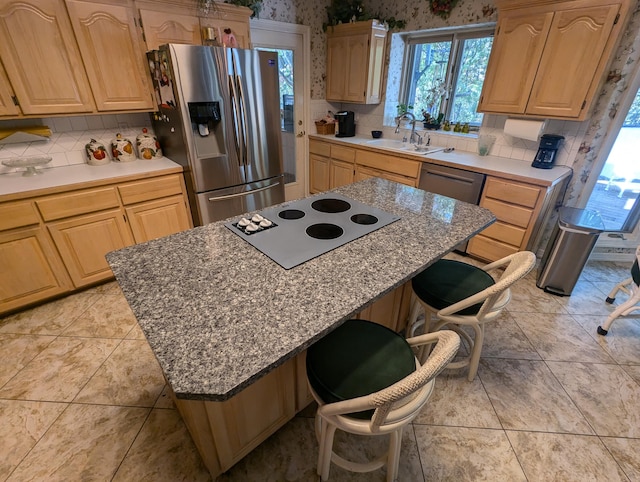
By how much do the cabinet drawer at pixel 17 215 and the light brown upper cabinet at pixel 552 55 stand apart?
11.9 ft

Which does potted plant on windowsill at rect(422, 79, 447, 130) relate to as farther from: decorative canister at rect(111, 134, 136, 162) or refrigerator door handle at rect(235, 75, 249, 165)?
decorative canister at rect(111, 134, 136, 162)

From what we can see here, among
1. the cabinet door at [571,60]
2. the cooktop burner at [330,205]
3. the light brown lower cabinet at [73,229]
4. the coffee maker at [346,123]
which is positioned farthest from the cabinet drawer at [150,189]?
the cabinet door at [571,60]

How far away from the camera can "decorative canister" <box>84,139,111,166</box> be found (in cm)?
250

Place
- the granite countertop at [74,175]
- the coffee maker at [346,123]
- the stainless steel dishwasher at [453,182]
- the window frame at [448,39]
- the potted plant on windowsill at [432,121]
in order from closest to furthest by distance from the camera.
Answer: the granite countertop at [74,175] → the stainless steel dishwasher at [453,182] → the window frame at [448,39] → the potted plant on windowsill at [432,121] → the coffee maker at [346,123]

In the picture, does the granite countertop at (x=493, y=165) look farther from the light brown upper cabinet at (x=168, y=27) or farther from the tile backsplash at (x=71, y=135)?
the tile backsplash at (x=71, y=135)

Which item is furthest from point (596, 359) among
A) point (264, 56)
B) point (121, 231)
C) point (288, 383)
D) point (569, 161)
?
point (121, 231)

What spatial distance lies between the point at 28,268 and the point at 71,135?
1.14 m

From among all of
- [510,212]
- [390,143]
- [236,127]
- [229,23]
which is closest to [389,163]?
[390,143]

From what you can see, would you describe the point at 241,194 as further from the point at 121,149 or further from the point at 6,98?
the point at 6,98

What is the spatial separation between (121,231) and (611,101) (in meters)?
4.02

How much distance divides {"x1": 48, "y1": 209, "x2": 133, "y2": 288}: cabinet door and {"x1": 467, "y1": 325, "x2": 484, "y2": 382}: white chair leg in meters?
2.55

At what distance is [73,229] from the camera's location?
2172mm

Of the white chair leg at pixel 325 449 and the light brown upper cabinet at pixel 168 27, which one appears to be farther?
the light brown upper cabinet at pixel 168 27

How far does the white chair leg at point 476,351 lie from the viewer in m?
1.51
